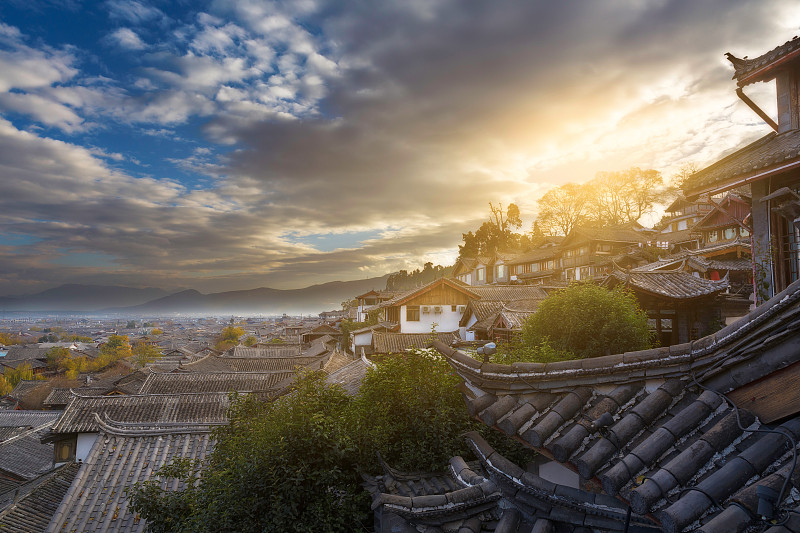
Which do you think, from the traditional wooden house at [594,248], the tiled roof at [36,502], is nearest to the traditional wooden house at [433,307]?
the traditional wooden house at [594,248]

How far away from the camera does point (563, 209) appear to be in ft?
208

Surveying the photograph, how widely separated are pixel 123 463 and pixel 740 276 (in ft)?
113

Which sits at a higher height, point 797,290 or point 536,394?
point 797,290

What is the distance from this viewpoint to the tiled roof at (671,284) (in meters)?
15.6

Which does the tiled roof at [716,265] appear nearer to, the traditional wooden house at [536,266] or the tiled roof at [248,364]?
the traditional wooden house at [536,266]

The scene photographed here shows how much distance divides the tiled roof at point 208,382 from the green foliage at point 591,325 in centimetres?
2592

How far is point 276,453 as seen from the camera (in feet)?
27.8

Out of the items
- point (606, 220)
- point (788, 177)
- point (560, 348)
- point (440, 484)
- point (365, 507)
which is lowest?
point (365, 507)

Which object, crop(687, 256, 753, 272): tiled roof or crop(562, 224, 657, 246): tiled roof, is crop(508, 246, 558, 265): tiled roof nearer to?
crop(562, 224, 657, 246): tiled roof

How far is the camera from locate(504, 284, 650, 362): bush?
12555 mm

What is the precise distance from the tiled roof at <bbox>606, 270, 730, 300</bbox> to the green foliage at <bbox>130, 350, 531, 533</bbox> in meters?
9.96

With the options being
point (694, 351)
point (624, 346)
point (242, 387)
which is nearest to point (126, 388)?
point (242, 387)

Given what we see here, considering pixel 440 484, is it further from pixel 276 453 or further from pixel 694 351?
pixel 694 351

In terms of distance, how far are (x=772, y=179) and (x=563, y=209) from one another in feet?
186
